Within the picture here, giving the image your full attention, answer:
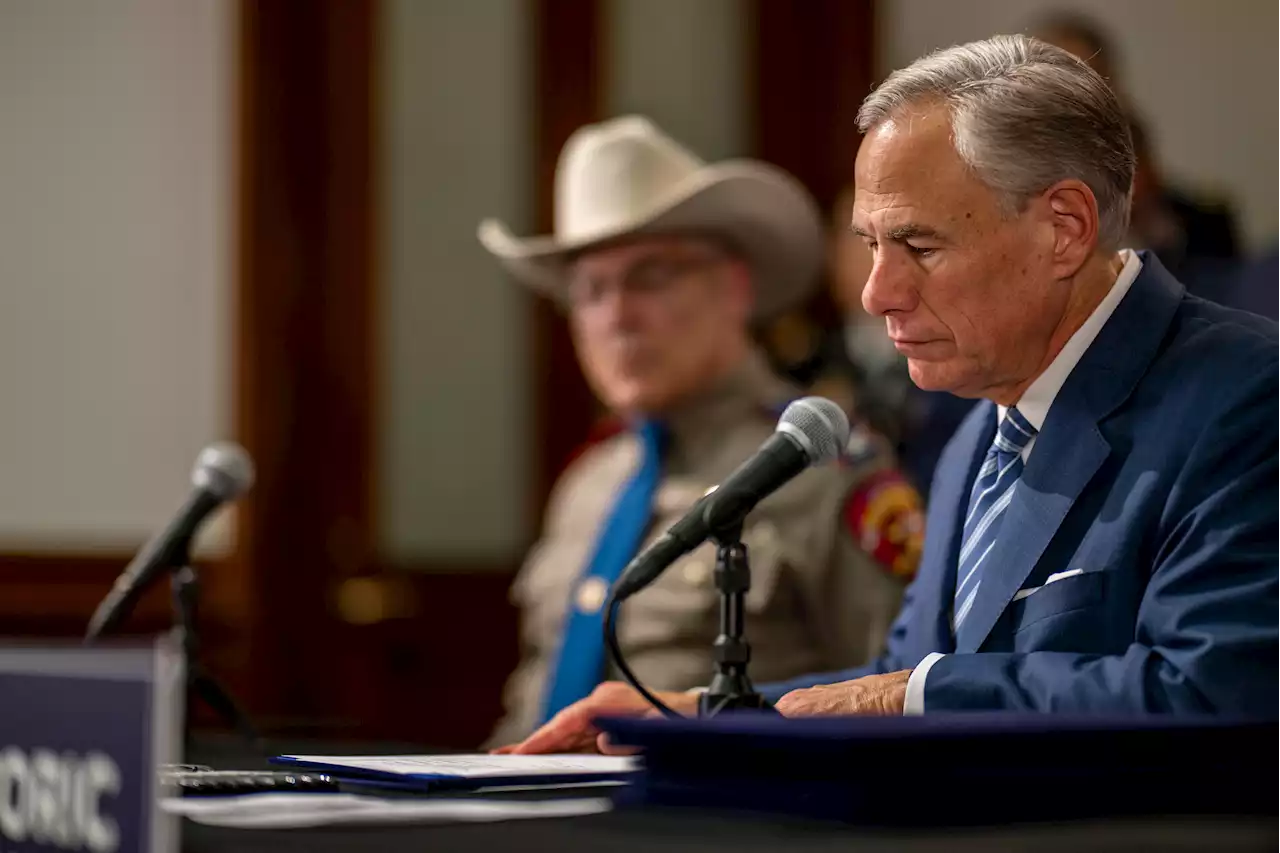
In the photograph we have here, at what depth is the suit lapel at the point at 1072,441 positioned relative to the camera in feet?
5.12

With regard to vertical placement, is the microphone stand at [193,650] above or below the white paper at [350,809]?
below

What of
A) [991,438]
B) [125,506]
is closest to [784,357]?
[125,506]

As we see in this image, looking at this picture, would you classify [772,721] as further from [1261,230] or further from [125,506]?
[1261,230]

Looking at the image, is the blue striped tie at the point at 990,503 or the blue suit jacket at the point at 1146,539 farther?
the blue striped tie at the point at 990,503

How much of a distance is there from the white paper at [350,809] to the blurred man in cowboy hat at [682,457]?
49.9 inches

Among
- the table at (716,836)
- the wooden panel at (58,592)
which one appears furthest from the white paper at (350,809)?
the wooden panel at (58,592)

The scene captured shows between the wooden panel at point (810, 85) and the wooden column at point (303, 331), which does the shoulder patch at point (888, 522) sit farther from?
the wooden panel at point (810, 85)

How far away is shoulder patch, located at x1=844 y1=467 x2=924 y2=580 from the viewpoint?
2.59m

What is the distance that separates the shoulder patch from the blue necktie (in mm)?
345

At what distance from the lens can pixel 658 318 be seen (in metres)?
2.89

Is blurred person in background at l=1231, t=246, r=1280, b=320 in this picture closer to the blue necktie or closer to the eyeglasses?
the eyeglasses

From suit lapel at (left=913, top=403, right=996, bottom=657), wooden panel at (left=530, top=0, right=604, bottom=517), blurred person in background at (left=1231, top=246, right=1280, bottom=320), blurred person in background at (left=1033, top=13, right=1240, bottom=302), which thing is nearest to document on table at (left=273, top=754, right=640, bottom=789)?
suit lapel at (left=913, top=403, right=996, bottom=657)

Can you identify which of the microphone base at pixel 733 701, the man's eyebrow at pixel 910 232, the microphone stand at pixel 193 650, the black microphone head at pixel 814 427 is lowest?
the microphone stand at pixel 193 650

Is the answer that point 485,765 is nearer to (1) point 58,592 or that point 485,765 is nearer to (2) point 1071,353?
(2) point 1071,353
